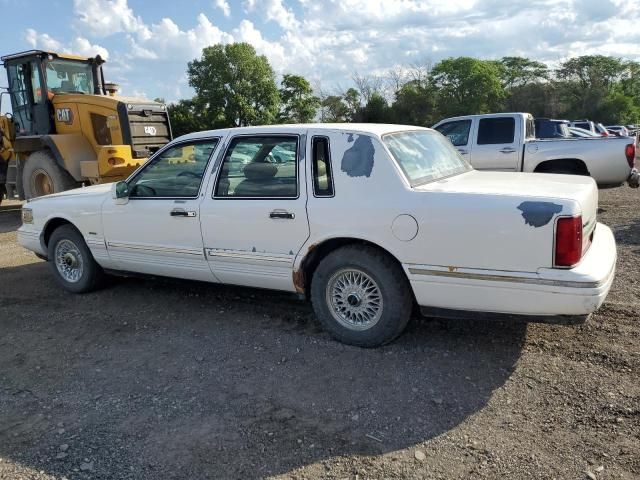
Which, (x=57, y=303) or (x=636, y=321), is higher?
(x=57, y=303)

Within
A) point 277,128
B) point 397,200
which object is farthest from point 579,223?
point 277,128

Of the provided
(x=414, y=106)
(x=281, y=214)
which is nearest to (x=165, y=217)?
(x=281, y=214)

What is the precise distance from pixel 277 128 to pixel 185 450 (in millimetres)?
2625

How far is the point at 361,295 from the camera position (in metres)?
4.07

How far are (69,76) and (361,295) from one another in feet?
32.7

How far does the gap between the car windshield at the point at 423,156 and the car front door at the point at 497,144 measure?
490 centimetres

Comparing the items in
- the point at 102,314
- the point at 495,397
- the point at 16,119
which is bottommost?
the point at 495,397

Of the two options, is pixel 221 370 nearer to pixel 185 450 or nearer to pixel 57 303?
pixel 185 450

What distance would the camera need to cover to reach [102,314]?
5176mm

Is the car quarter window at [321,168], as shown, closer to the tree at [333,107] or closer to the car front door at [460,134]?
the car front door at [460,134]

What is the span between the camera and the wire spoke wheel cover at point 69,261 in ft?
18.9

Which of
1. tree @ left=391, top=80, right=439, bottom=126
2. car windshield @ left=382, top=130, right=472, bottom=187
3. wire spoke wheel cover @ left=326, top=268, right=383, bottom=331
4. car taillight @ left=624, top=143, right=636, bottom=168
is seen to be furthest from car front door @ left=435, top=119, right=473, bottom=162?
tree @ left=391, top=80, right=439, bottom=126

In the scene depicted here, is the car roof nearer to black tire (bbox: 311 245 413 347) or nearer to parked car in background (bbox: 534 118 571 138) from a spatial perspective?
black tire (bbox: 311 245 413 347)

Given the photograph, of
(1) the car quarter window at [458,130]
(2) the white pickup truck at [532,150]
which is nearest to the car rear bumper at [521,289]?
(2) the white pickup truck at [532,150]
